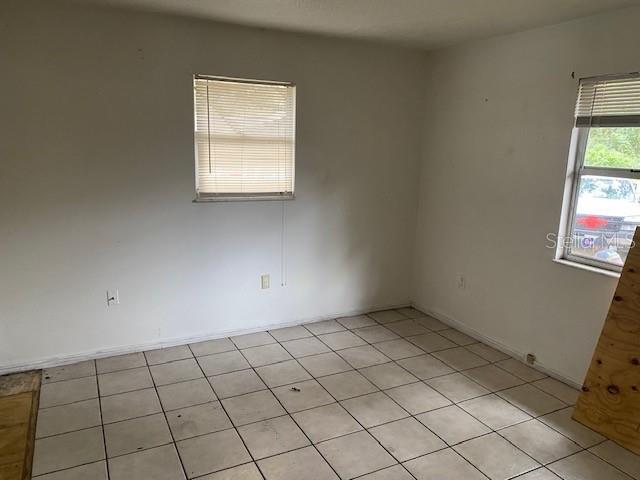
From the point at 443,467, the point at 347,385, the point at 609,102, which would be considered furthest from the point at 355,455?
the point at 609,102

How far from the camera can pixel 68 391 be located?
2744mm

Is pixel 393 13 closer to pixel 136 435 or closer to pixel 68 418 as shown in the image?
pixel 136 435

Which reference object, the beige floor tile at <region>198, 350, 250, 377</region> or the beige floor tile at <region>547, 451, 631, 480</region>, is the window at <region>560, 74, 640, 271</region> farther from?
the beige floor tile at <region>198, 350, 250, 377</region>

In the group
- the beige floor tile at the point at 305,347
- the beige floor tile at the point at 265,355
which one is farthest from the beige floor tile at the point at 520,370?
the beige floor tile at the point at 265,355

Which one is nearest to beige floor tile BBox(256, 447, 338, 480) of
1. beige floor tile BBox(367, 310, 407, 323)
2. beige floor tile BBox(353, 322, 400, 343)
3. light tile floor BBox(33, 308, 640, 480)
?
light tile floor BBox(33, 308, 640, 480)

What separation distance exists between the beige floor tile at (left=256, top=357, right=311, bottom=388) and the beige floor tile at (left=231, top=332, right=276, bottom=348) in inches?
14.6

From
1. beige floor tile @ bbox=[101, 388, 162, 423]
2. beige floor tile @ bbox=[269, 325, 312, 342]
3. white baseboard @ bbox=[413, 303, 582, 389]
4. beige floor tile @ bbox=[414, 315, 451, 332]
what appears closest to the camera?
beige floor tile @ bbox=[101, 388, 162, 423]

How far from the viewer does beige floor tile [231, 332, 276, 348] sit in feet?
11.4

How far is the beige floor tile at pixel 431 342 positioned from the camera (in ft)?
11.4

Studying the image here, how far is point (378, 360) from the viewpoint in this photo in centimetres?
327

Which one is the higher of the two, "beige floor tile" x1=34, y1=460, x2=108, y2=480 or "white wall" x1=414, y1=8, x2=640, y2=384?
"white wall" x1=414, y1=8, x2=640, y2=384

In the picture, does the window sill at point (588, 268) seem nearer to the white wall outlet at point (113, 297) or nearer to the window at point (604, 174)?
the window at point (604, 174)

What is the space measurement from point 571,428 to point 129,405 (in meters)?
2.45

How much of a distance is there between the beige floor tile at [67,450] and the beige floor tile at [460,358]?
222 centimetres
